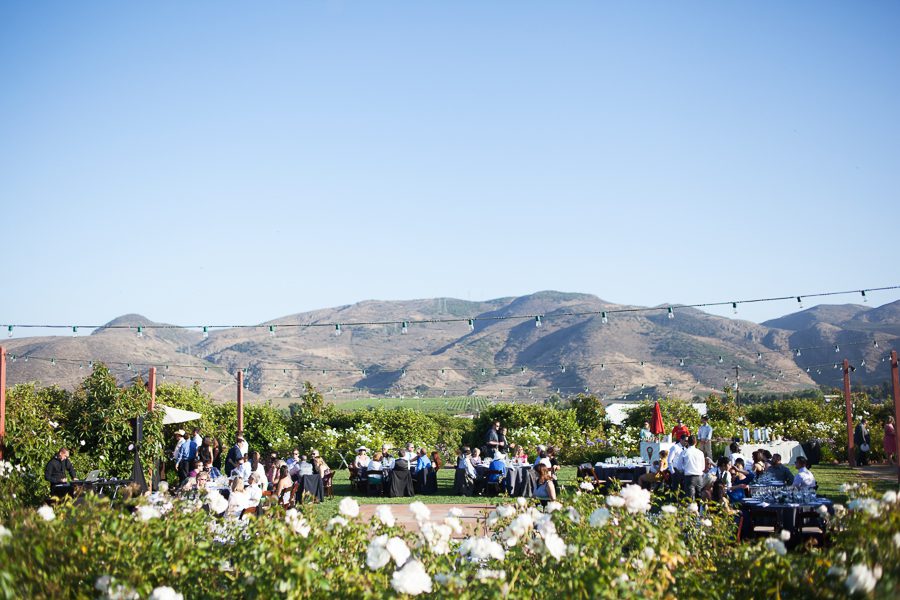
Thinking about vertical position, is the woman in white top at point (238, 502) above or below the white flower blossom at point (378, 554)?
below

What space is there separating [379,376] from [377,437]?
4441 inches

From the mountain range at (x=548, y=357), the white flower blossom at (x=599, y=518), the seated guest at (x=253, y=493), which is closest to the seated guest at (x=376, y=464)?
the seated guest at (x=253, y=493)

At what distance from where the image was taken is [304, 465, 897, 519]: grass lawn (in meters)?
13.4

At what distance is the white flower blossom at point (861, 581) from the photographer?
3.12 meters

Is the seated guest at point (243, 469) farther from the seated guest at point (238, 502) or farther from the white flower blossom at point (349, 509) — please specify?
the white flower blossom at point (349, 509)

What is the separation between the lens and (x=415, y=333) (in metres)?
199

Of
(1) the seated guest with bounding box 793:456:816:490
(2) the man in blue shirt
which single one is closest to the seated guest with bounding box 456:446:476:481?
(2) the man in blue shirt

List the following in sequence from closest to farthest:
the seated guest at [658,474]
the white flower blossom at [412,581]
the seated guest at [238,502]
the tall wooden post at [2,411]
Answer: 1. the white flower blossom at [412,581]
2. the seated guest at [238,502]
3. the seated guest at [658,474]
4. the tall wooden post at [2,411]

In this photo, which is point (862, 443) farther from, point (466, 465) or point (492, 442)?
point (466, 465)

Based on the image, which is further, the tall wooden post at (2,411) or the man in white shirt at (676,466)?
the tall wooden post at (2,411)

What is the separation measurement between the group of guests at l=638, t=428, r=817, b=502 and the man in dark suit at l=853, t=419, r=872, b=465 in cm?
884

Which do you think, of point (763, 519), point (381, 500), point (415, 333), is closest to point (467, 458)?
point (381, 500)

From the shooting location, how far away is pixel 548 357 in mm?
122250

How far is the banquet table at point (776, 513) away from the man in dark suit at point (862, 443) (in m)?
12.7
